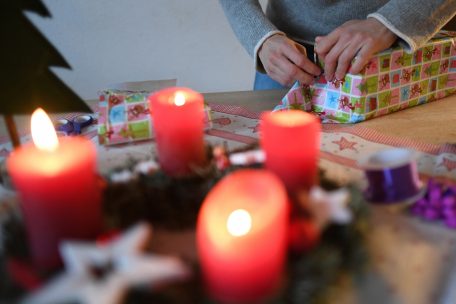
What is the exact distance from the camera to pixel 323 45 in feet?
2.86

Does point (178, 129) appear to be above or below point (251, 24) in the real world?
below

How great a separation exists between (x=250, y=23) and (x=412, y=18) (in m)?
0.35

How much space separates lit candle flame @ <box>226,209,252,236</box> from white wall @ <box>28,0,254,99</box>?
1586 millimetres

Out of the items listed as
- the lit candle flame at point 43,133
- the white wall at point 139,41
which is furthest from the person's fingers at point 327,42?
the white wall at point 139,41

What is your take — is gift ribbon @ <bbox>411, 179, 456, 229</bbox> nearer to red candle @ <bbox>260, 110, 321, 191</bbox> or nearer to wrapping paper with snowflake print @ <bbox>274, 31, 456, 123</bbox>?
red candle @ <bbox>260, 110, 321, 191</bbox>

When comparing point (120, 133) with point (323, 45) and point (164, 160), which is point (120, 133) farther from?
point (323, 45)

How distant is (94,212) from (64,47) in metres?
1.55

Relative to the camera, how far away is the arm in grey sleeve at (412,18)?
85 cm

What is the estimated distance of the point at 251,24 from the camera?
100cm

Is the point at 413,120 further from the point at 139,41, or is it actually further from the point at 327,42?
the point at 139,41

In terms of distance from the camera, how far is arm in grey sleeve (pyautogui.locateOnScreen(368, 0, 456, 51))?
0.85m

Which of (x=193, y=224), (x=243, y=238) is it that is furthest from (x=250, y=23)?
(x=243, y=238)

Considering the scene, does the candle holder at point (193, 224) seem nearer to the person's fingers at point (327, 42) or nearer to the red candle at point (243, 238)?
the red candle at point (243, 238)

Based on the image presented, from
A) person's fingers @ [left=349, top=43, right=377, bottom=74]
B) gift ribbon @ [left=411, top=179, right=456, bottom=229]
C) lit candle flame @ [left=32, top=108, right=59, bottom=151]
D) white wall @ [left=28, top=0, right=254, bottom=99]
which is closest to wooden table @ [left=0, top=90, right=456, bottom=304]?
gift ribbon @ [left=411, top=179, right=456, bottom=229]
